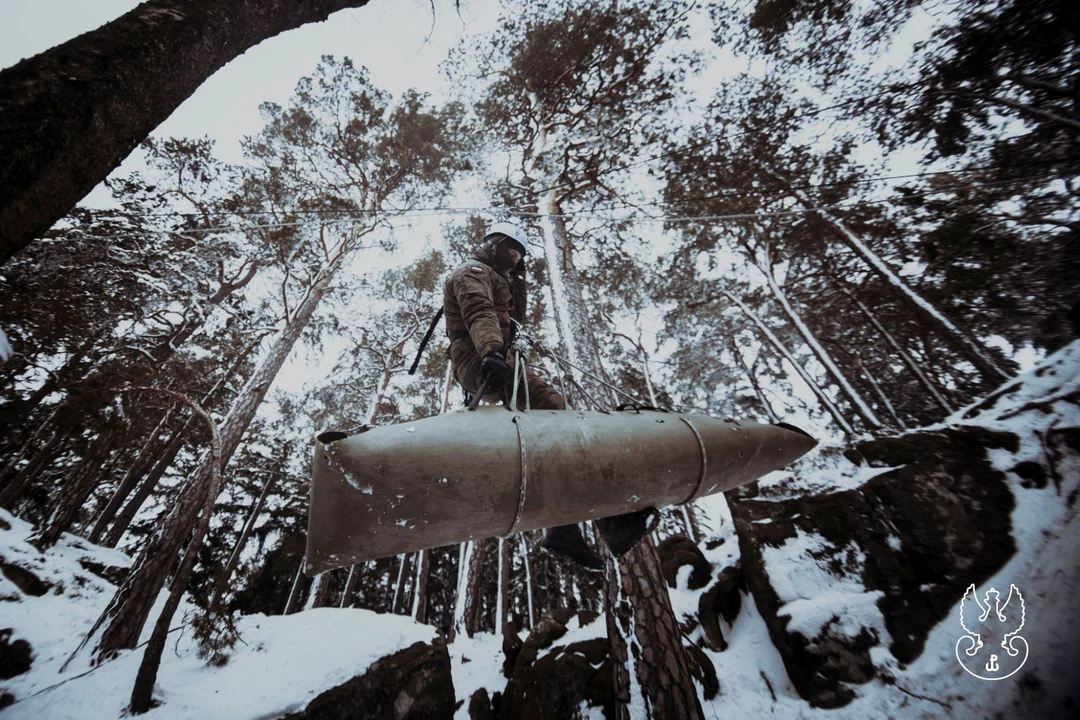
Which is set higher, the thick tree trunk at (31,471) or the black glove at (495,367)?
the thick tree trunk at (31,471)

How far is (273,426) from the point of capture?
44.9 ft

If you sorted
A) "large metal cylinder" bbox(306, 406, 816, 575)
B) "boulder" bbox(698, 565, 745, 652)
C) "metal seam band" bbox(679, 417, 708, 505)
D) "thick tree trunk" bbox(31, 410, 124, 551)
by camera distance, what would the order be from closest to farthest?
"large metal cylinder" bbox(306, 406, 816, 575), "metal seam band" bbox(679, 417, 708, 505), "boulder" bbox(698, 565, 745, 652), "thick tree trunk" bbox(31, 410, 124, 551)

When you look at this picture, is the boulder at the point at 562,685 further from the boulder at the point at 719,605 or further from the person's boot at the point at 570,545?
the person's boot at the point at 570,545

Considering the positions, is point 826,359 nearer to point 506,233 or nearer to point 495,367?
point 506,233

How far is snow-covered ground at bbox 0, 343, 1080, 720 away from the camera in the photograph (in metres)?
2.43

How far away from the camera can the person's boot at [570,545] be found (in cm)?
277

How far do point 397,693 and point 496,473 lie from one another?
3.76 meters

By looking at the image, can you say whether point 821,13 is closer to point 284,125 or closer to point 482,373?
point 482,373

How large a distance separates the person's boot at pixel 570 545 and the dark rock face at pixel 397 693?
254 centimetres

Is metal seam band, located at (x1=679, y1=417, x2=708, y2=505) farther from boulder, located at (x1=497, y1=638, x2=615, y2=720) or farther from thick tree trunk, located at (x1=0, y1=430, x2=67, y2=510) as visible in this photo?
thick tree trunk, located at (x1=0, y1=430, x2=67, y2=510)

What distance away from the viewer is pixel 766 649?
3.99 metres

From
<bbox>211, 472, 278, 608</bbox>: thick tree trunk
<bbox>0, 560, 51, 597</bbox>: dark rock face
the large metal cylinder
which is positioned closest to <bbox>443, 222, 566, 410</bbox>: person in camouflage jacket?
the large metal cylinder

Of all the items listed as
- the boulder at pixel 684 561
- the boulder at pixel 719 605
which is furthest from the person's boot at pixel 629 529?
the boulder at pixel 684 561

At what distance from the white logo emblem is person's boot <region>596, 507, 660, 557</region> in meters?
2.30
